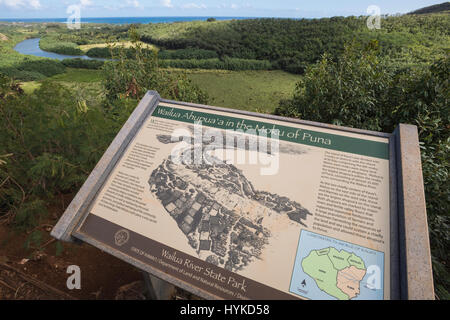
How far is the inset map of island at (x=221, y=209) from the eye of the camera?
1.22 m

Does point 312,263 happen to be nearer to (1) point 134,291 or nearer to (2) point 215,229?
(2) point 215,229

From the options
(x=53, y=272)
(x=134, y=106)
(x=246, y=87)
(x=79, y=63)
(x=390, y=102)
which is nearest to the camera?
(x=53, y=272)

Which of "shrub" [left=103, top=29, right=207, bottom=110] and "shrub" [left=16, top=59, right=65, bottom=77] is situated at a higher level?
"shrub" [left=16, top=59, right=65, bottom=77]

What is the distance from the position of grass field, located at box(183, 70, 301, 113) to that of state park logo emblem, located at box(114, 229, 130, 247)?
9548 millimetres

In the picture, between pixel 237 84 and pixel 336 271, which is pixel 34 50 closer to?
pixel 237 84

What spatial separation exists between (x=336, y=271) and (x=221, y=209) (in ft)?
2.20

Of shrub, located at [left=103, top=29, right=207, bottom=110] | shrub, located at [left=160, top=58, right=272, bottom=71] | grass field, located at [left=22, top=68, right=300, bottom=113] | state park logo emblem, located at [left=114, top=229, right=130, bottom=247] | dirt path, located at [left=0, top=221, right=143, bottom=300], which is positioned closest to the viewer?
state park logo emblem, located at [left=114, top=229, right=130, bottom=247]

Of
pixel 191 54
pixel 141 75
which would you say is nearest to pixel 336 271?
pixel 141 75

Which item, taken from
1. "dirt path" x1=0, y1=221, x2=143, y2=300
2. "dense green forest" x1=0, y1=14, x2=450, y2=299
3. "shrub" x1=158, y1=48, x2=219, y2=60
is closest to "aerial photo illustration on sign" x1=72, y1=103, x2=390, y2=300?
"dirt path" x1=0, y1=221, x2=143, y2=300

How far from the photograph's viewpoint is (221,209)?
1358 millimetres

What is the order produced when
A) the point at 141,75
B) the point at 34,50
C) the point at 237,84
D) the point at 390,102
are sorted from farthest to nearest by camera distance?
the point at 34,50
the point at 237,84
the point at 141,75
the point at 390,102

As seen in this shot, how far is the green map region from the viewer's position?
40.8 inches

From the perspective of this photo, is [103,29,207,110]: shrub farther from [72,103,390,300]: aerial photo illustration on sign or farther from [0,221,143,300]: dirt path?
[72,103,390,300]: aerial photo illustration on sign

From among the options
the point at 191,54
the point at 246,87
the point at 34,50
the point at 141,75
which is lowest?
the point at 141,75
